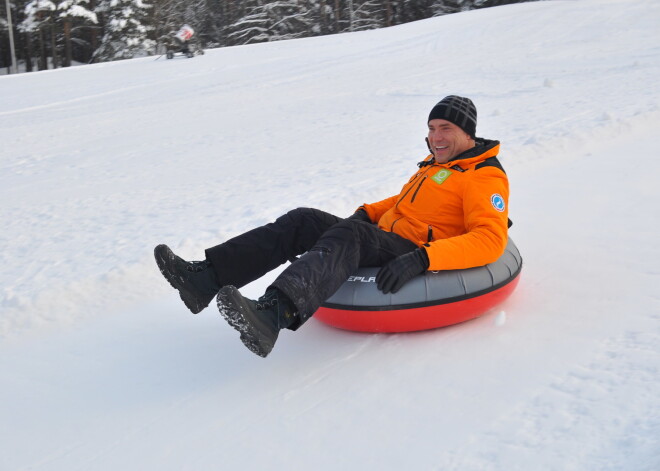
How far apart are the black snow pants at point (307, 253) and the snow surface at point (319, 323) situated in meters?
0.32

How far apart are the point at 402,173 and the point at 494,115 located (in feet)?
8.06

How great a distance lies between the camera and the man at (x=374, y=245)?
2.34m

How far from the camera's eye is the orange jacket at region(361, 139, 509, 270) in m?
2.61

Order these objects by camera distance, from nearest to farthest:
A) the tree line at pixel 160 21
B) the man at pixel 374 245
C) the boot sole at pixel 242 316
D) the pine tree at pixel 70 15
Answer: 1. the boot sole at pixel 242 316
2. the man at pixel 374 245
3. the pine tree at pixel 70 15
4. the tree line at pixel 160 21

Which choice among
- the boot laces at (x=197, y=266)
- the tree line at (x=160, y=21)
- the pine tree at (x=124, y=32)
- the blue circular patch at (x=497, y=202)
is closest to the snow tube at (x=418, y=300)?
the blue circular patch at (x=497, y=202)

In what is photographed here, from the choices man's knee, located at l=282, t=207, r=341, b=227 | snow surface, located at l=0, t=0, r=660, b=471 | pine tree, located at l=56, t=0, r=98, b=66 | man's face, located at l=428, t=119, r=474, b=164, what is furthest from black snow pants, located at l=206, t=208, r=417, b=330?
pine tree, located at l=56, t=0, r=98, b=66

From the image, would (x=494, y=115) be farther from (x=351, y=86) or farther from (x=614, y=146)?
(x=351, y=86)

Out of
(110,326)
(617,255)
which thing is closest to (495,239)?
(617,255)

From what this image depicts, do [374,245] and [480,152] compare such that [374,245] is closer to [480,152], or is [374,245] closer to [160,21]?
[480,152]

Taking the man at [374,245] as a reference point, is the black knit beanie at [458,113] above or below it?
above

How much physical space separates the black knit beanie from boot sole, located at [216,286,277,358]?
1241 millimetres

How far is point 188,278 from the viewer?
261cm

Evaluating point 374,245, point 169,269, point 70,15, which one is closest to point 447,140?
point 374,245

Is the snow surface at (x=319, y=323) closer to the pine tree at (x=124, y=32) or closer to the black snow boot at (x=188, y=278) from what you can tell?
the black snow boot at (x=188, y=278)
